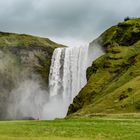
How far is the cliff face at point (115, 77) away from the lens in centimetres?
8756

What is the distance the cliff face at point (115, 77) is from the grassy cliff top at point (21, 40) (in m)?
33.7

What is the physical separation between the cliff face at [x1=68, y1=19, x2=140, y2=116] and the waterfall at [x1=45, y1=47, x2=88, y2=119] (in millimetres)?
9047

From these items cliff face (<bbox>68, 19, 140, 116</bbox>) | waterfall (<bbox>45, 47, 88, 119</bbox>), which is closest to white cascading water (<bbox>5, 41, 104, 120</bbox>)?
waterfall (<bbox>45, 47, 88, 119</bbox>)

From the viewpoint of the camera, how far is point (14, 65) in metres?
161

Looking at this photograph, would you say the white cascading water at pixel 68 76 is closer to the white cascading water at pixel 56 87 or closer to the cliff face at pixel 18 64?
the white cascading water at pixel 56 87

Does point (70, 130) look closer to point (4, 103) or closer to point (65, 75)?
point (65, 75)

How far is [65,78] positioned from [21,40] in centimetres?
4519

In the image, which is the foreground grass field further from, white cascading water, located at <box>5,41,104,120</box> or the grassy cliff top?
the grassy cliff top

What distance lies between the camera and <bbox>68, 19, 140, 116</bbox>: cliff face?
8756cm

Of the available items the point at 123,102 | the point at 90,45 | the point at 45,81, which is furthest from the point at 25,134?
the point at 45,81

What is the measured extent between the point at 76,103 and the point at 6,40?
236 feet

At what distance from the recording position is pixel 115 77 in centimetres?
11450

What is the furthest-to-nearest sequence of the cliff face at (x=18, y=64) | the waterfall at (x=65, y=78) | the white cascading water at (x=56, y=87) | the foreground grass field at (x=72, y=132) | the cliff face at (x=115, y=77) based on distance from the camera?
the cliff face at (x=18, y=64)
the white cascading water at (x=56, y=87)
the waterfall at (x=65, y=78)
the cliff face at (x=115, y=77)
the foreground grass field at (x=72, y=132)

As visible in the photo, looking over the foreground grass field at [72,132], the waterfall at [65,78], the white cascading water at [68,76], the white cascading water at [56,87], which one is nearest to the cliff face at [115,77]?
the white cascading water at [68,76]
